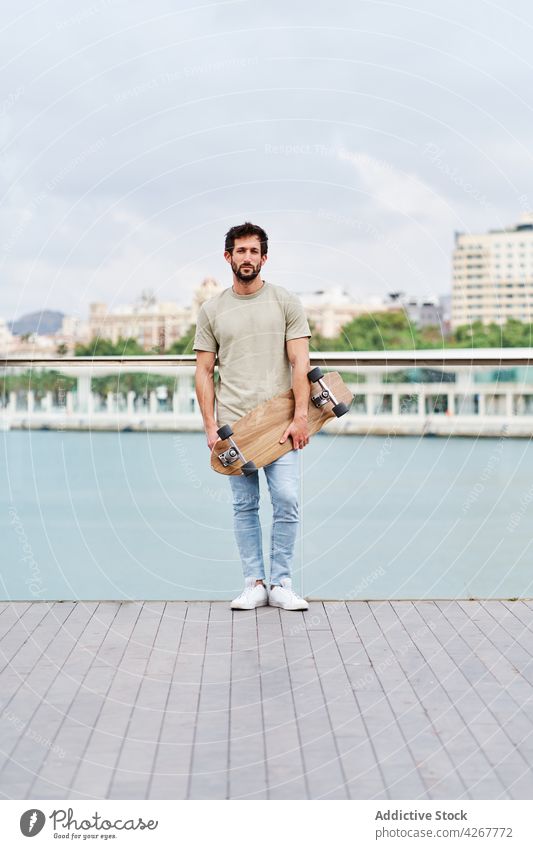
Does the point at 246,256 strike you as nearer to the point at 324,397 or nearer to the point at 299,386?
the point at 299,386

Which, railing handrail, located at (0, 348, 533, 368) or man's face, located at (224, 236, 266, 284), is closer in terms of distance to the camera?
man's face, located at (224, 236, 266, 284)

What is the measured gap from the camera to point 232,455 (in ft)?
16.8

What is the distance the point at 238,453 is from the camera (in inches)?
201

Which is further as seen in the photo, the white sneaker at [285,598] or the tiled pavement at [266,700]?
the white sneaker at [285,598]

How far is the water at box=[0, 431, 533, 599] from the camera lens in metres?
7.19

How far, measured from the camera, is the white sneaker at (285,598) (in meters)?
5.14

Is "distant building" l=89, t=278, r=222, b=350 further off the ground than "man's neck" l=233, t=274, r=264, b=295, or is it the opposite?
"man's neck" l=233, t=274, r=264, b=295

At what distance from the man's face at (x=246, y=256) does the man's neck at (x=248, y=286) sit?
1.9 inches

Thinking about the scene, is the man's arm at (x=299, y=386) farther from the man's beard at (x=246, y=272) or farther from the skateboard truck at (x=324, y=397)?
the man's beard at (x=246, y=272)

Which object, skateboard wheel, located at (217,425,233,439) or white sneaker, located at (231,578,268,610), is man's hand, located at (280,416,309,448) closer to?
skateboard wheel, located at (217,425,233,439)

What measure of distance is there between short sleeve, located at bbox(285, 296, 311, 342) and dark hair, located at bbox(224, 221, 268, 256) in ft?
0.85
